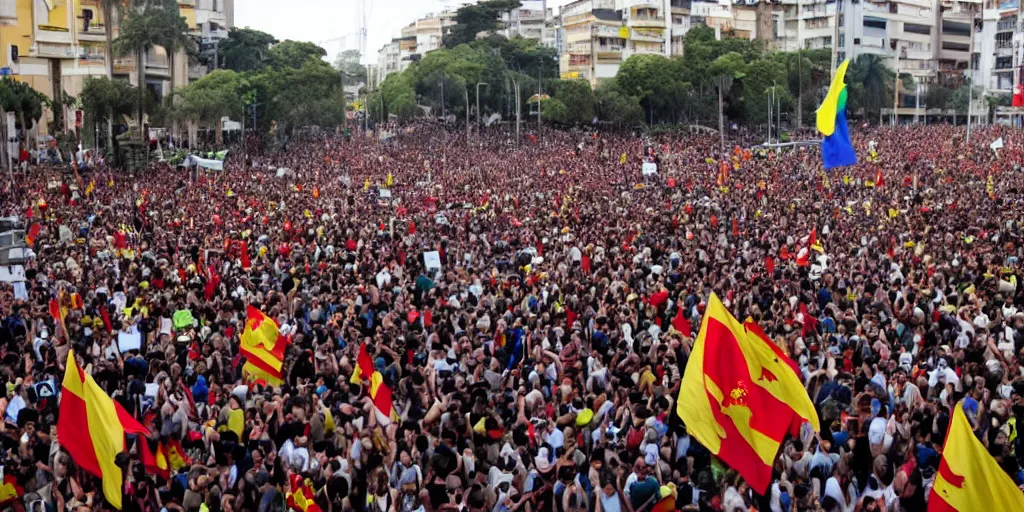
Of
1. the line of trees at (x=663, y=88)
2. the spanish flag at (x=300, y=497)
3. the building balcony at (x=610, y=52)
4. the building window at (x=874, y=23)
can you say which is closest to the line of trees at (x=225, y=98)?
the line of trees at (x=663, y=88)

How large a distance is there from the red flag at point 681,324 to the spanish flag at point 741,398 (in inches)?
236

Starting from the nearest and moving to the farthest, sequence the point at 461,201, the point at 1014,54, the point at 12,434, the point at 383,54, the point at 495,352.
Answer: the point at 12,434 < the point at 495,352 < the point at 461,201 < the point at 1014,54 < the point at 383,54

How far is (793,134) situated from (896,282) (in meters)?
53.2

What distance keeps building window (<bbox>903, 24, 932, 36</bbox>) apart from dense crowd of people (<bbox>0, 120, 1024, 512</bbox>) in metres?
79.2

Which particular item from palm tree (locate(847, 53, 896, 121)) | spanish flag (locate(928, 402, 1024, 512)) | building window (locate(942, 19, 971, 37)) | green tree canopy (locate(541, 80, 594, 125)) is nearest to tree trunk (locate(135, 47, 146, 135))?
green tree canopy (locate(541, 80, 594, 125))

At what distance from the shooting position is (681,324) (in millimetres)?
15391

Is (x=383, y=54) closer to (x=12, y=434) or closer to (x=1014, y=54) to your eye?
(x=1014, y=54)

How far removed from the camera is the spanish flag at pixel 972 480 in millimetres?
7426

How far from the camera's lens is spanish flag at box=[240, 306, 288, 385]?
13234 mm

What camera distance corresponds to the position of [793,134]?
228 feet

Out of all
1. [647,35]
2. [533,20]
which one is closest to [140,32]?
[647,35]

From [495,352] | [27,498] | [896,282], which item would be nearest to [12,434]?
[27,498]

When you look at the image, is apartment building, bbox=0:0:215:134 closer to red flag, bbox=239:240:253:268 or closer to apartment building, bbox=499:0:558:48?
red flag, bbox=239:240:253:268

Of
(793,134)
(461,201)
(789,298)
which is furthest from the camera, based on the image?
(793,134)
